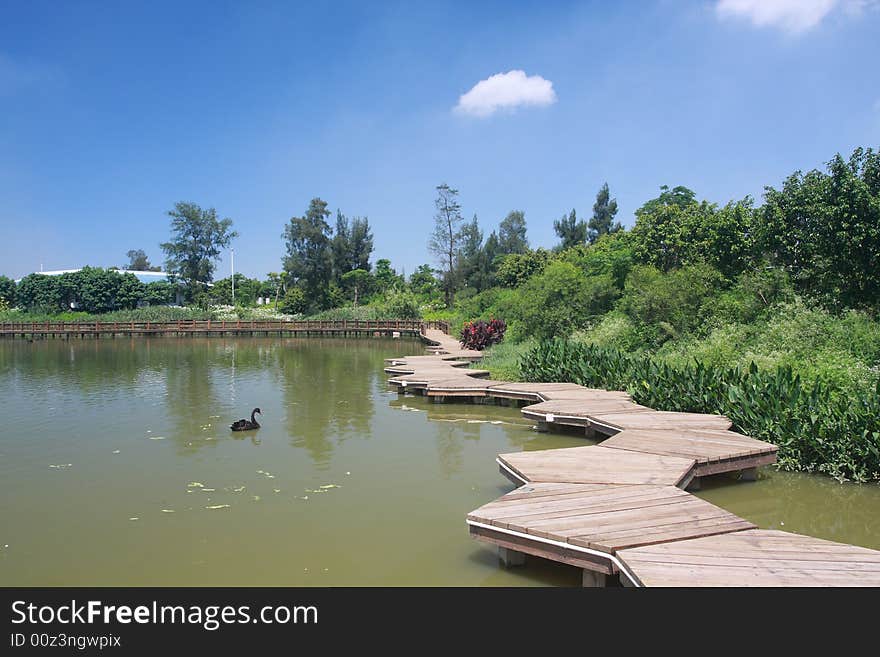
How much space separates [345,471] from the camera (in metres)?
7.46

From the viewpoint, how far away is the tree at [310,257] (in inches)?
1984

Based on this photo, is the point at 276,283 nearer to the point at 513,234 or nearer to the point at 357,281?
the point at 357,281

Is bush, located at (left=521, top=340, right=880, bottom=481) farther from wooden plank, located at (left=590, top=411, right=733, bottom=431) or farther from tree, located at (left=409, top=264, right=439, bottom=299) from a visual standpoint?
tree, located at (left=409, top=264, right=439, bottom=299)

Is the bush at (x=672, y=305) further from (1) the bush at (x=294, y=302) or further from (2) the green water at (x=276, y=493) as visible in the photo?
(1) the bush at (x=294, y=302)

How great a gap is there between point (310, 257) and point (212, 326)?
15455 mm

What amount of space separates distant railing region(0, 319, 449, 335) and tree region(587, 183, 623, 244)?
75.2 feet

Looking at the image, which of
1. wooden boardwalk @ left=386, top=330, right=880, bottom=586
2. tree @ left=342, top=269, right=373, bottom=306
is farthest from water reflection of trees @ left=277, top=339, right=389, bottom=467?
tree @ left=342, top=269, right=373, bottom=306

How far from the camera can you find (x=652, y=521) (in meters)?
4.47

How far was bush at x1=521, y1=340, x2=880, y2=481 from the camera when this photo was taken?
6559 mm

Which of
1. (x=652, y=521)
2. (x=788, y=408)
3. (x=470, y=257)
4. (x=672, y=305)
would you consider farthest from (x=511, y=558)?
(x=470, y=257)

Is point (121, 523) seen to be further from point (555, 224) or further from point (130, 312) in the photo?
point (555, 224)

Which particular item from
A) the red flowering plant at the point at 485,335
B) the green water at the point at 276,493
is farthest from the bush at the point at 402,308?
the green water at the point at 276,493
